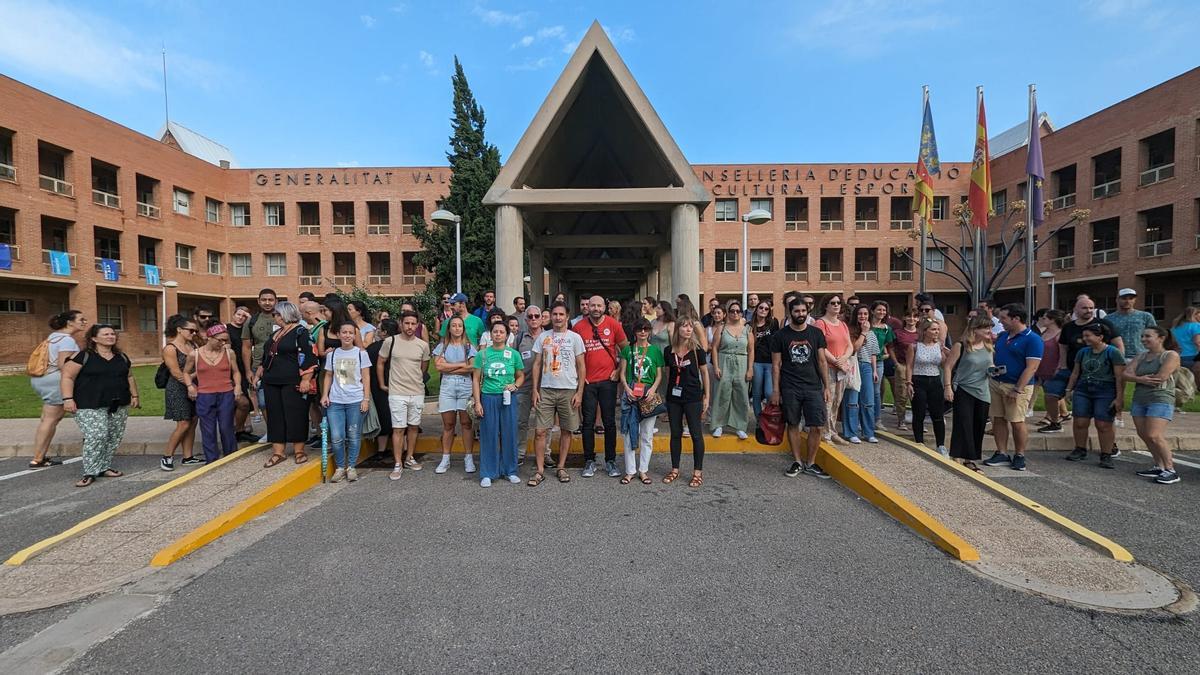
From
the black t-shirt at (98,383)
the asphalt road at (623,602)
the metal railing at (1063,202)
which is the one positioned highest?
the metal railing at (1063,202)

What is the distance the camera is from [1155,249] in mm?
23016

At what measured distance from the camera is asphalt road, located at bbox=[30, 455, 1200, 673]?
266 cm

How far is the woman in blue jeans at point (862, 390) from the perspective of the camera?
6746 mm

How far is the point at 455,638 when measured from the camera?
2830 millimetres

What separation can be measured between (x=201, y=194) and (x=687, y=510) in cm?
3667

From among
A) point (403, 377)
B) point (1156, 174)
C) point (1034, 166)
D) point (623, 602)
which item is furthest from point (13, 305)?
point (1156, 174)

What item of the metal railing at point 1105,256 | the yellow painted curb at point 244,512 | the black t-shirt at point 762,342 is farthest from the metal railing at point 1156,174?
the yellow painted curb at point 244,512

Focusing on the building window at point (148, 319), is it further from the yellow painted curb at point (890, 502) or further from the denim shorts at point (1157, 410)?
the denim shorts at point (1157, 410)

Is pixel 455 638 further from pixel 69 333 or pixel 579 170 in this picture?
pixel 579 170

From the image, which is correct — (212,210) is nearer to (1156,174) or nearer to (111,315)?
(111,315)

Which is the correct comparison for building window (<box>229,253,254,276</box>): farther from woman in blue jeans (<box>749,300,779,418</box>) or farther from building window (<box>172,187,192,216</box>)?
woman in blue jeans (<box>749,300,779,418</box>)

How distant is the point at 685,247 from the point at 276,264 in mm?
33351

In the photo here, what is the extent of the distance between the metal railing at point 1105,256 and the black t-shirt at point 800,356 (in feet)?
95.8

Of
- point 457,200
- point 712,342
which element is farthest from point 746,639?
point 457,200
